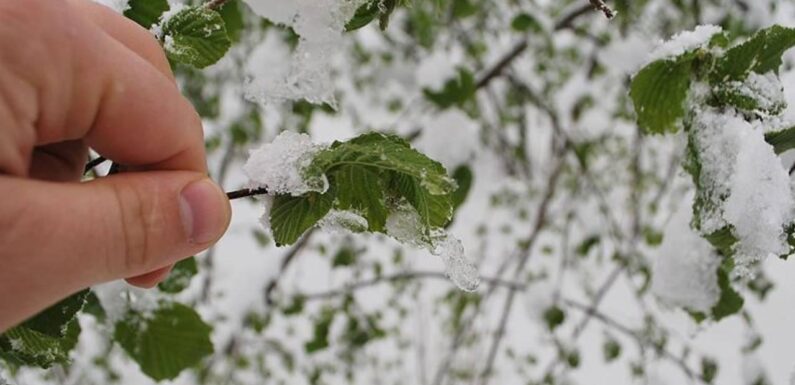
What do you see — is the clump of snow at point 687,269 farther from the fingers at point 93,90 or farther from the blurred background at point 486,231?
the fingers at point 93,90

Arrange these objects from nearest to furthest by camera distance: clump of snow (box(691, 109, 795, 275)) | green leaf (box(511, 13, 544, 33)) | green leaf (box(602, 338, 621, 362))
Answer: clump of snow (box(691, 109, 795, 275)) → green leaf (box(511, 13, 544, 33)) → green leaf (box(602, 338, 621, 362))

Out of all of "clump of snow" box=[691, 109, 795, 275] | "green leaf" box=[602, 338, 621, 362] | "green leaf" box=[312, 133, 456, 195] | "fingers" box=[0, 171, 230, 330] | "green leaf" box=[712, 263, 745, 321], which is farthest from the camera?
"green leaf" box=[602, 338, 621, 362]

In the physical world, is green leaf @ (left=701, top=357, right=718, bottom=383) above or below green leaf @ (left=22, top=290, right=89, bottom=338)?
above

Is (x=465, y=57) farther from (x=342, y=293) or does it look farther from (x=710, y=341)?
(x=710, y=341)

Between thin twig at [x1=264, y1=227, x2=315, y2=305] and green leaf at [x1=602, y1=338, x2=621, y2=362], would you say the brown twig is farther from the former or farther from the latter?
green leaf at [x1=602, y1=338, x2=621, y2=362]

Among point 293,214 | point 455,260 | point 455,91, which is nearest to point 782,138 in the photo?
point 455,260

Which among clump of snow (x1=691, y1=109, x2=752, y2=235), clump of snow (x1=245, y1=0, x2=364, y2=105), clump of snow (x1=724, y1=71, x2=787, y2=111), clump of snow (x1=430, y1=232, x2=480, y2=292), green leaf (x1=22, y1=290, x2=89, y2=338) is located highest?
clump of snow (x1=724, y1=71, x2=787, y2=111)

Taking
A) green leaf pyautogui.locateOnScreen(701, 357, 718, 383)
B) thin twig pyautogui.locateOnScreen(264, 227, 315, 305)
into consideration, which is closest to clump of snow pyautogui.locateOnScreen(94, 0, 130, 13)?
thin twig pyautogui.locateOnScreen(264, 227, 315, 305)
